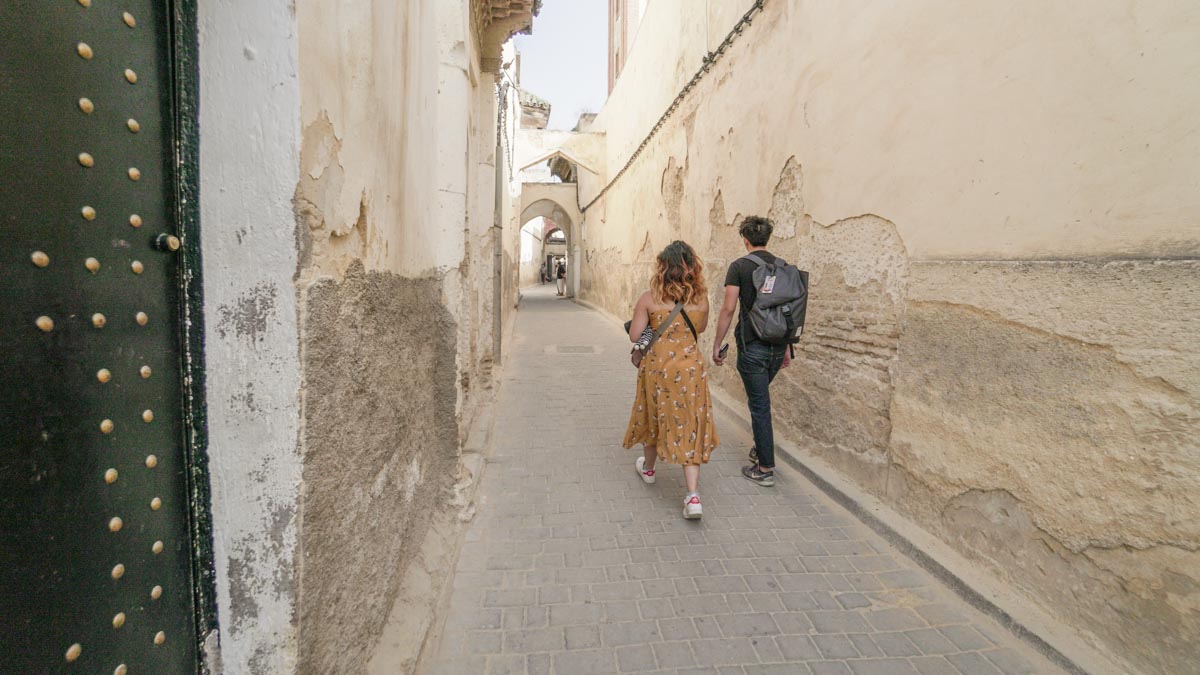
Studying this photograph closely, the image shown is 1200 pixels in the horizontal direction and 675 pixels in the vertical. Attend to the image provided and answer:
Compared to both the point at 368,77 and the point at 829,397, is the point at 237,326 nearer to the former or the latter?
the point at 368,77

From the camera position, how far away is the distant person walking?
3746 mm

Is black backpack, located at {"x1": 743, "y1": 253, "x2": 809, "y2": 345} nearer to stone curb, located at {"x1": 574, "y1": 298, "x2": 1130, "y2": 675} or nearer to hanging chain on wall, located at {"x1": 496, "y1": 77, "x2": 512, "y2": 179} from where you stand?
stone curb, located at {"x1": 574, "y1": 298, "x2": 1130, "y2": 675}

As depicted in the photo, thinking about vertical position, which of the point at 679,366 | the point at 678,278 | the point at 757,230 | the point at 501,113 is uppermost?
the point at 501,113

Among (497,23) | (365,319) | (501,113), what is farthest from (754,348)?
(501,113)

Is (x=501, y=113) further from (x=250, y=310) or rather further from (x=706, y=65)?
(x=250, y=310)

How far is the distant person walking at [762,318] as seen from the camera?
375 cm

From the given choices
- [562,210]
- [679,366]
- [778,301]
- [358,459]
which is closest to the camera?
[358,459]

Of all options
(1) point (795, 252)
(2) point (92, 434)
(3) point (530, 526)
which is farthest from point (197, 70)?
(1) point (795, 252)

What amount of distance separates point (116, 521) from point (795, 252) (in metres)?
4.52

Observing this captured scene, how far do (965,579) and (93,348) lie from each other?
3.26 m

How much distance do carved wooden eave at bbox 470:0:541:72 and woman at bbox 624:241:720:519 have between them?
3.18 metres

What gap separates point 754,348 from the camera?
3.93 metres

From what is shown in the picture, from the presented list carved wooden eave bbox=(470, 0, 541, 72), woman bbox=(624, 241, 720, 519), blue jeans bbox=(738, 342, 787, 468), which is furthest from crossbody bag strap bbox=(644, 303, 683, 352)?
carved wooden eave bbox=(470, 0, 541, 72)

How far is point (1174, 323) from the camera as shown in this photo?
1.97 meters
